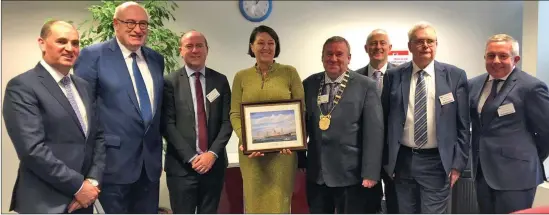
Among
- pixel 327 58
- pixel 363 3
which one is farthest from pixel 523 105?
pixel 363 3

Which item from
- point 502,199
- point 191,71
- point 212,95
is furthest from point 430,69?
point 191,71

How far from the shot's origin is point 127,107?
2.43 m

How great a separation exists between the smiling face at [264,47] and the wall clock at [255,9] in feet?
8.69

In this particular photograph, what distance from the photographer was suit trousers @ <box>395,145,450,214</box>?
8.65ft

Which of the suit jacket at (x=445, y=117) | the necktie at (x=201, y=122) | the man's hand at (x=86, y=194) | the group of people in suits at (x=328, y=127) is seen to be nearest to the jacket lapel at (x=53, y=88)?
the group of people in suits at (x=328, y=127)

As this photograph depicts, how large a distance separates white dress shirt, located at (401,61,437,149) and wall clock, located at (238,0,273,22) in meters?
2.89

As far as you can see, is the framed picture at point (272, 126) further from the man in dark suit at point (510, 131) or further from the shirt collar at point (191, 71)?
the man in dark suit at point (510, 131)

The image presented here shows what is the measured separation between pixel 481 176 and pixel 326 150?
989 millimetres

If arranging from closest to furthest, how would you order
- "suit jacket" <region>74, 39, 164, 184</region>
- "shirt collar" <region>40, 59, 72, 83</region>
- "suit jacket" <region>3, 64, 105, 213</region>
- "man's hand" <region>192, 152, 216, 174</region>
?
1. "suit jacket" <region>3, 64, 105, 213</region>
2. "shirt collar" <region>40, 59, 72, 83</region>
3. "suit jacket" <region>74, 39, 164, 184</region>
4. "man's hand" <region>192, 152, 216, 174</region>

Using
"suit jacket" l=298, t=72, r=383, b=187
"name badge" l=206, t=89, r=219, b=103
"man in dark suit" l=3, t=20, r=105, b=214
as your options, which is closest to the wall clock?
"name badge" l=206, t=89, r=219, b=103

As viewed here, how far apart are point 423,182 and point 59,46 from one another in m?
Result: 2.10

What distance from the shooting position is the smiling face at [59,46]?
209cm

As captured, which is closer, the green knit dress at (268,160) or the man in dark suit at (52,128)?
the man in dark suit at (52,128)

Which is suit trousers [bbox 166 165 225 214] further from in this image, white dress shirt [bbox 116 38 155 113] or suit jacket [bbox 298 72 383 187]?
suit jacket [bbox 298 72 383 187]
